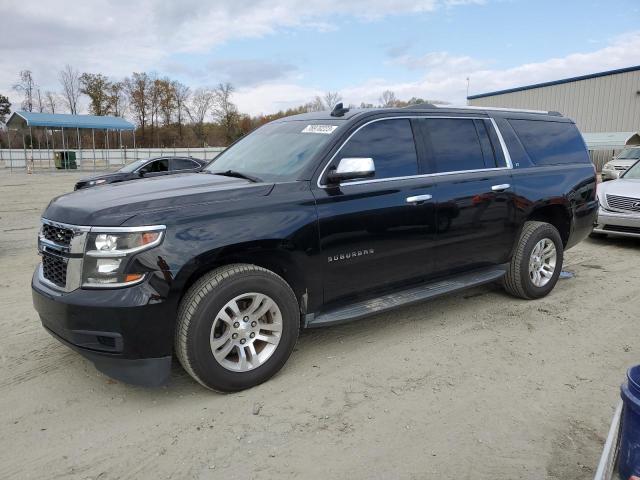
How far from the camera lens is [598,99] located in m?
34.4

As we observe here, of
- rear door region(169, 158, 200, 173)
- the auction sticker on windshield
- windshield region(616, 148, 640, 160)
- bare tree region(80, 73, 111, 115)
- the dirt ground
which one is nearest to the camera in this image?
the dirt ground

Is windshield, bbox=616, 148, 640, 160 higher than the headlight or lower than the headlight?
higher

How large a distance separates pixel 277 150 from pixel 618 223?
6.62 m

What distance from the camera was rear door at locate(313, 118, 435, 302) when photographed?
12.2 ft

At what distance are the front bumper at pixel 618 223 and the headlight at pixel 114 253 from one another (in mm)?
7782

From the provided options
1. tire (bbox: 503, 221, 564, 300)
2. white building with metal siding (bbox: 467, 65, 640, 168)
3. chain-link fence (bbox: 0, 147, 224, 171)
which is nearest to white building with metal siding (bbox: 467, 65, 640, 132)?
white building with metal siding (bbox: 467, 65, 640, 168)

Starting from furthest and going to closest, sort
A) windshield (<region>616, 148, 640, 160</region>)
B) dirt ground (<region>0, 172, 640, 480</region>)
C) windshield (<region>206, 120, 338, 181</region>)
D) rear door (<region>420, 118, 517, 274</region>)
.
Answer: windshield (<region>616, 148, 640, 160</region>) < rear door (<region>420, 118, 517, 274</region>) < windshield (<region>206, 120, 338, 181</region>) < dirt ground (<region>0, 172, 640, 480</region>)

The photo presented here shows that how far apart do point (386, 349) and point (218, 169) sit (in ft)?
7.05

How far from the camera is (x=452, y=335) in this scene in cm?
443

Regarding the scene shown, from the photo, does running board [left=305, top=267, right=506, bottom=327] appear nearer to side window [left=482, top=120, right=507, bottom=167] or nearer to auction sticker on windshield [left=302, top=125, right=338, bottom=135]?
side window [left=482, top=120, right=507, bottom=167]

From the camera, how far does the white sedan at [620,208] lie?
7973mm

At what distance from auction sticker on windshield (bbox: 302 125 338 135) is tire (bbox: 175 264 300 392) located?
51.6 inches

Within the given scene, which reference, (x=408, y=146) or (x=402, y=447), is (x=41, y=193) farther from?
(x=402, y=447)

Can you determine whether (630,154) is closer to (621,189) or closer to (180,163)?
(621,189)
